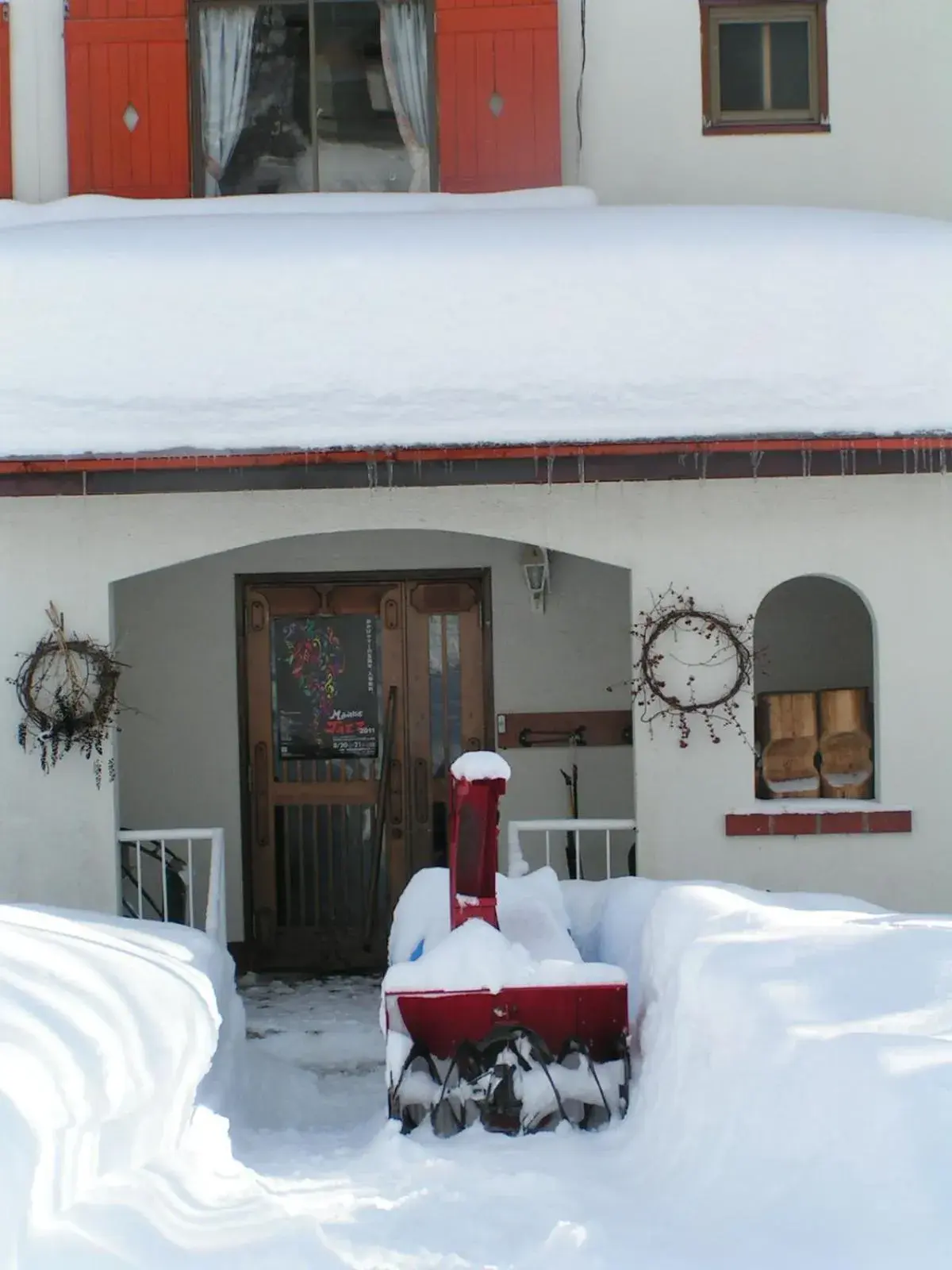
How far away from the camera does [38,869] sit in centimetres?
698

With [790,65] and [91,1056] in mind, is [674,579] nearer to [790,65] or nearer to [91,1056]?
[790,65]

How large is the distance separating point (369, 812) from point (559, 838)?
115cm

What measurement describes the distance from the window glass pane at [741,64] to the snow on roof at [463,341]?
238 centimetres

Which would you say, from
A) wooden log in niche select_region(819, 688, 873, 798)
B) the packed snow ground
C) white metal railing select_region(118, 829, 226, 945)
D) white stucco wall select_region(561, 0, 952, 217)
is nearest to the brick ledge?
wooden log in niche select_region(819, 688, 873, 798)

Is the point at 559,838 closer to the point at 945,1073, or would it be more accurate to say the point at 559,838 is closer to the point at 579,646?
the point at 579,646

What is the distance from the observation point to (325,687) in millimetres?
8852

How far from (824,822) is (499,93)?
4.55m

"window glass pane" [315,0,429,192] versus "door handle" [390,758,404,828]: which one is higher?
"window glass pane" [315,0,429,192]

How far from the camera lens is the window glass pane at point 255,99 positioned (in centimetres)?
870

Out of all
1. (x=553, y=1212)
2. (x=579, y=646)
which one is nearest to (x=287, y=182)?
(x=579, y=646)

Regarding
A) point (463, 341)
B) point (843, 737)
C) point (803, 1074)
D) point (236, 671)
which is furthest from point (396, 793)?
point (803, 1074)

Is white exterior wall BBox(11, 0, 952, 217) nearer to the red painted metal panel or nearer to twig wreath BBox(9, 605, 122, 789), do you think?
twig wreath BBox(9, 605, 122, 789)

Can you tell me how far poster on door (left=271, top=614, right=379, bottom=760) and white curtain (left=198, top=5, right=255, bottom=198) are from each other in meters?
2.67

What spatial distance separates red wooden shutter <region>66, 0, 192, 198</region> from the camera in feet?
28.0
